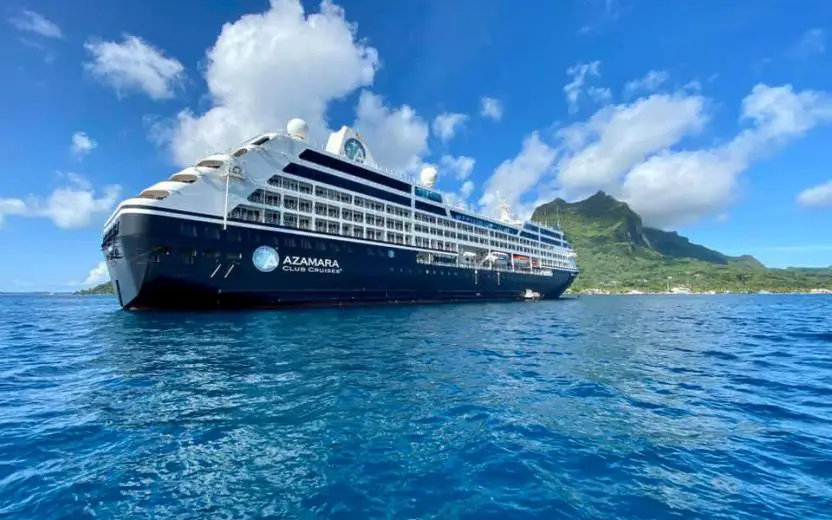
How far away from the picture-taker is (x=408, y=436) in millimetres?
6008

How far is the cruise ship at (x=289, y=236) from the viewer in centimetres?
2583

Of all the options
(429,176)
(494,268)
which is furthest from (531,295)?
(429,176)

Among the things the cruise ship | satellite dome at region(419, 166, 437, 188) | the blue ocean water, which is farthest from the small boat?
the blue ocean water

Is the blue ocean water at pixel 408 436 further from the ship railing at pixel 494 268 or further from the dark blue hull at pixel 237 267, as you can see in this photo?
the ship railing at pixel 494 268

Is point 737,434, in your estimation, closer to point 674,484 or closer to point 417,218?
point 674,484

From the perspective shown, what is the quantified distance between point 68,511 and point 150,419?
295 cm

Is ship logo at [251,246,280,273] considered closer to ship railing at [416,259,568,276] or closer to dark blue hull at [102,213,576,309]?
dark blue hull at [102,213,576,309]

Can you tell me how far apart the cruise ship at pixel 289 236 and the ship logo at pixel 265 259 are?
0.09 metres

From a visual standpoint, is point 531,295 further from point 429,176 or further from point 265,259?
point 265,259

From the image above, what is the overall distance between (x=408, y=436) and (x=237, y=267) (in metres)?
26.3

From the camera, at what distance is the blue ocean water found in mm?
4199

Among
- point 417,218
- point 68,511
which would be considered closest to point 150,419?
point 68,511

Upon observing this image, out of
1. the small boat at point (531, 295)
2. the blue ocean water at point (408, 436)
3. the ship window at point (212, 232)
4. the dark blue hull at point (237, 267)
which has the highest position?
the ship window at point (212, 232)

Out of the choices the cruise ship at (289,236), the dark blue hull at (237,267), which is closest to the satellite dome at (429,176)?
the cruise ship at (289,236)
